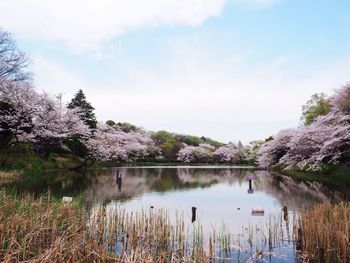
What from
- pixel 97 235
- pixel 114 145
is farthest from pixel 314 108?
pixel 97 235

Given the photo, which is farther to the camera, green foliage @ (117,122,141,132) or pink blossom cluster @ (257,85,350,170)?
green foliage @ (117,122,141,132)

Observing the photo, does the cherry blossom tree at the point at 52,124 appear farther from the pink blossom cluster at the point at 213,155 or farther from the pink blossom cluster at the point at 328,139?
the pink blossom cluster at the point at 213,155

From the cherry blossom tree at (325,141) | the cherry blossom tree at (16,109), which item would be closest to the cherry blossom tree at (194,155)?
the cherry blossom tree at (325,141)

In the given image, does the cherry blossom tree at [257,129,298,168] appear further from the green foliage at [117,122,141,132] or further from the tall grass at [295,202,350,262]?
the green foliage at [117,122,141,132]

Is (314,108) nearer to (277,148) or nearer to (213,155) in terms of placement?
(277,148)

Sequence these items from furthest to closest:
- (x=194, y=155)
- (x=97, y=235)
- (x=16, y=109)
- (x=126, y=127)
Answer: (x=194, y=155) < (x=126, y=127) < (x=16, y=109) < (x=97, y=235)

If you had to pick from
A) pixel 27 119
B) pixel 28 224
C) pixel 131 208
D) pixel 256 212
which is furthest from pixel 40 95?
pixel 28 224

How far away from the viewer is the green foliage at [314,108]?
52916 millimetres

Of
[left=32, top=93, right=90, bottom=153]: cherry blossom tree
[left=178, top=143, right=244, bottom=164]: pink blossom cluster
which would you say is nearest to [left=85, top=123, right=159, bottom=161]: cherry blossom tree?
[left=32, top=93, right=90, bottom=153]: cherry blossom tree

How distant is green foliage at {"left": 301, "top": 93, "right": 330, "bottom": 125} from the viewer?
5292 centimetres

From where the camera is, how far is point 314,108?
2244 inches

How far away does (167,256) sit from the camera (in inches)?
349

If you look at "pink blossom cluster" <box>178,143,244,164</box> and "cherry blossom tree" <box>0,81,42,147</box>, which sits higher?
"cherry blossom tree" <box>0,81,42,147</box>

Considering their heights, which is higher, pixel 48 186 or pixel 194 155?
pixel 194 155
